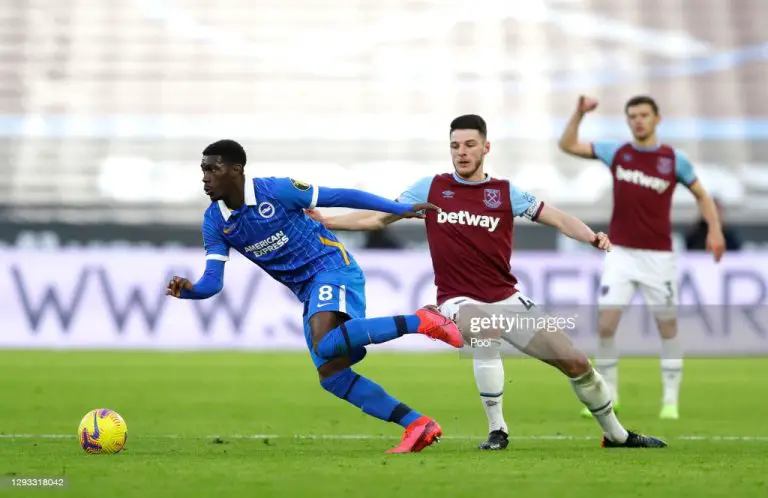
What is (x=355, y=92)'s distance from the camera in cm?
2681

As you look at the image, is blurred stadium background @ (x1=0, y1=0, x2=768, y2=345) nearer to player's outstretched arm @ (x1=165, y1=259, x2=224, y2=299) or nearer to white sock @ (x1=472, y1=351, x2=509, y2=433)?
white sock @ (x1=472, y1=351, x2=509, y2=433)

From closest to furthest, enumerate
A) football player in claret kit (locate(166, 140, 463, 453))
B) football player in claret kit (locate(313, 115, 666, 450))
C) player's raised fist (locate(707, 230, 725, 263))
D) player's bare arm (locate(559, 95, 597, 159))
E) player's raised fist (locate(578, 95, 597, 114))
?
football player in claret kit (locate(166, 140, 463, 453)), football player in claret kit (locate(313, 115, 666, 450)), player's raised fist (locate(578, 95, 597, 114)), player's bare arm (locate(559, 95, 597, 159)), player's raised fist (locate(707, 230, 725, 263))

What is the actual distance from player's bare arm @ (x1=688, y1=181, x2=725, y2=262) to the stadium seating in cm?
1452

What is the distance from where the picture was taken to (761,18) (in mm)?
28094

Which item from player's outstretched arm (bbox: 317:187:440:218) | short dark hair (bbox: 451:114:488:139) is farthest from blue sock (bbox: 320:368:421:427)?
short dark hair (bbox: 451:114:488:139)

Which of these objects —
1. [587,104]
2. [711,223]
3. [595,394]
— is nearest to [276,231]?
[595,394]

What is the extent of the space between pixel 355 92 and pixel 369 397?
19.9 meters

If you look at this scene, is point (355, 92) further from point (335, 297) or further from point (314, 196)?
point (335, 297)

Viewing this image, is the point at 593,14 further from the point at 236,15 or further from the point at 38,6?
the point at 38,6

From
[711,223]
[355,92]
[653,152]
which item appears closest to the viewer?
[711,223]

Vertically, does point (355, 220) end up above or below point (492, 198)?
below

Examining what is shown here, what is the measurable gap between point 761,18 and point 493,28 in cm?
553

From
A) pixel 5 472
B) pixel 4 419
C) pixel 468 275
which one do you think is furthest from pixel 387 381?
pixel 5 472

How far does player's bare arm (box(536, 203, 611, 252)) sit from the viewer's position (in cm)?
701
